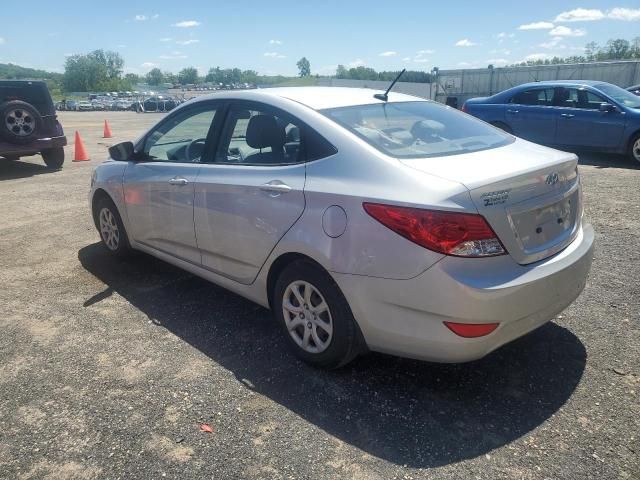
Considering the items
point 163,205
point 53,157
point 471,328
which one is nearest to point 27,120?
point 53,157

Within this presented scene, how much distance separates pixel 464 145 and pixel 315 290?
1270mm

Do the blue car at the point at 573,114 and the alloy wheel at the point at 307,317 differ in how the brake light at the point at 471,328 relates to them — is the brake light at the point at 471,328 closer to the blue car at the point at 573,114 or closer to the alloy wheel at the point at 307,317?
the alloy wheel at the point at 307,317

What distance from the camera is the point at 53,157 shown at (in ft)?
36.4

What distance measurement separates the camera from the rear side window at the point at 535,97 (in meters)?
10.5

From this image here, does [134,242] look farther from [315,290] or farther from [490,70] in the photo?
[490,70]

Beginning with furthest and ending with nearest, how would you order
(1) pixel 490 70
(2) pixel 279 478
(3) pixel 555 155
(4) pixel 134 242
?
1. (1) pixel 490 70
2. (4) pixel 134 242
3. (3) pixel 555 155
4. (2) pixel 279 478

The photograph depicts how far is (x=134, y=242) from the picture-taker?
15.4 ft

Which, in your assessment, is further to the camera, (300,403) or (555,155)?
(555,155)

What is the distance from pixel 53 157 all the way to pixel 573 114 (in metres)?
10.9

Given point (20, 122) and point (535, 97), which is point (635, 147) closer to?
point (535, 97)

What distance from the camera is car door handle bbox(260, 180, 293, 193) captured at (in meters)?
3.00

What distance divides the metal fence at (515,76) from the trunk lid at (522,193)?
19.4 meters

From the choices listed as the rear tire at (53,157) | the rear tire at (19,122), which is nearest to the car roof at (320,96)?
the rear tire at (19,122)

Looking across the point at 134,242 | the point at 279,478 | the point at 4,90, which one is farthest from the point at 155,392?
the point at 4,90
